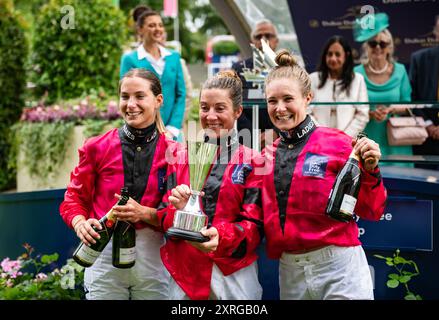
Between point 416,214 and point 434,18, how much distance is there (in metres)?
3.68

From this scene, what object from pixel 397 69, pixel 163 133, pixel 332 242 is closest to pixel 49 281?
pixel 163 133

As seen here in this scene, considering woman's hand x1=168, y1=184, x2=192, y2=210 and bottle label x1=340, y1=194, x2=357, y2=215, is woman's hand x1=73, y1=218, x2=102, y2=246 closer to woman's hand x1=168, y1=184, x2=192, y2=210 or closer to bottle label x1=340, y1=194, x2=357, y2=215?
woman's hand x1=168, y1=184, x2=192, y2=210

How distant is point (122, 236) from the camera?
3.27 metres

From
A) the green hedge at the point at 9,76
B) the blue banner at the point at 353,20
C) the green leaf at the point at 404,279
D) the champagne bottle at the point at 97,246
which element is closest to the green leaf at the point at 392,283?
the green leaf at the point at 404,279

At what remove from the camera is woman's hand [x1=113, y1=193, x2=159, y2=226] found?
10.3 feet

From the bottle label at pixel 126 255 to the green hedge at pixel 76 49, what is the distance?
5.52 meters

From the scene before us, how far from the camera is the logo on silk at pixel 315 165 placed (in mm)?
3035

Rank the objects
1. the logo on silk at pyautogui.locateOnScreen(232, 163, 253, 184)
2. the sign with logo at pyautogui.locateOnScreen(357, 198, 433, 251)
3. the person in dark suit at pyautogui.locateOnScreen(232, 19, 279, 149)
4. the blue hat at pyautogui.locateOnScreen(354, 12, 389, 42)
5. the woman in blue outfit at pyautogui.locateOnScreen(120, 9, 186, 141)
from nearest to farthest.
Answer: the logo on silk at pyautogui.locateOnScreen(232, 163, 253, 184) < the sign with logo at pyautogui.locateOnScreen(357, 198, 433, 251) < the person in dark suit at pyautogui.locateOnScreen(232, 19, 279, 149) < the woman in blue outfit at pyautogui.locateOnScreen(120, 9, 186, 141) < the blue hat at pyautogui.locateOnScreen(354, 12, 389, 42)

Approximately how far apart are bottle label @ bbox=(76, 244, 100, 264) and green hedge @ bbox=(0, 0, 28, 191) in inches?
242

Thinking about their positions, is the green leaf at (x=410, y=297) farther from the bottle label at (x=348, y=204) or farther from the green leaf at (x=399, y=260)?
the bottle label at (x=348, y=204)

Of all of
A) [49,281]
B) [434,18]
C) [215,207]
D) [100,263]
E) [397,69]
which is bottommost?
[49,281]

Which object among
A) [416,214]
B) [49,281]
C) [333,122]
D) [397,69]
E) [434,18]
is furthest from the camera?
[434,18]

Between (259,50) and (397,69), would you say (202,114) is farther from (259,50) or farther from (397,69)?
(397,69)

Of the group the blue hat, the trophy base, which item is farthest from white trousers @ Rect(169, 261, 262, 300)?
the blue hat
